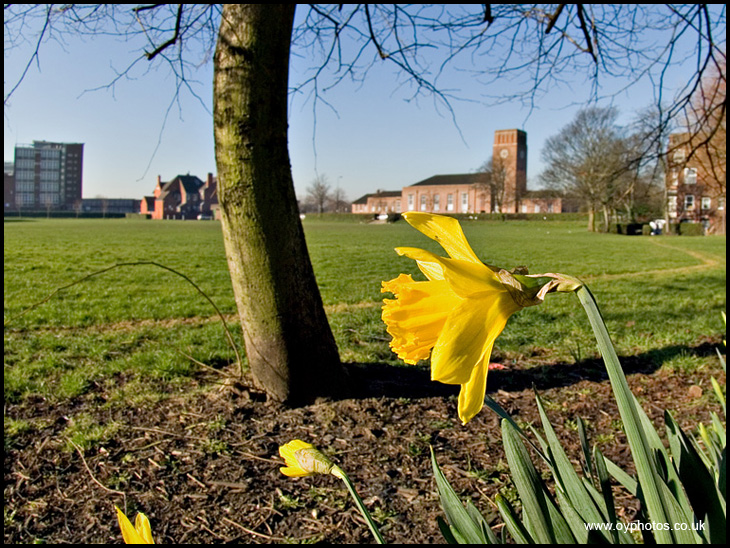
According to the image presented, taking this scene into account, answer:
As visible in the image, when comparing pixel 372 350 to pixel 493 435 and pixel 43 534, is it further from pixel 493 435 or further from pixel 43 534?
pixel 43 534

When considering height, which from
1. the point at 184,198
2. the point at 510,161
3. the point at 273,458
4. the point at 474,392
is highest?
the point at 184,198

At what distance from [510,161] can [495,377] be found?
15.2ft

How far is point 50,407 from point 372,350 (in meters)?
2.33

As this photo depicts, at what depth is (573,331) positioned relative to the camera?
17.1ft

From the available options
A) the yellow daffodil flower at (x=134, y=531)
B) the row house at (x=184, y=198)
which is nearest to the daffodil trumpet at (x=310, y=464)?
the yellow daffodil flower at (x=134, y=531)

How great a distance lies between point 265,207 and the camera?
9.59ft

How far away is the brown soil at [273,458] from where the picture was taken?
6.48ft

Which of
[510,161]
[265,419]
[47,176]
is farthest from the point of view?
[47,176]

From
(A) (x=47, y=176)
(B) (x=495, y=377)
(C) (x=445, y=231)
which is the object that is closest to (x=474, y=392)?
(C) (x=445, y=231)

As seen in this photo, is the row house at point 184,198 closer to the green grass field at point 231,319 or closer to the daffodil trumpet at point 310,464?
the green grass field at point 231,319

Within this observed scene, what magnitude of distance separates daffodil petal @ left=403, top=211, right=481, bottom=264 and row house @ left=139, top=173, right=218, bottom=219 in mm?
87558

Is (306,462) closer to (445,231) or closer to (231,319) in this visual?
(445,231)

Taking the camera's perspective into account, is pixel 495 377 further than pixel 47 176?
No

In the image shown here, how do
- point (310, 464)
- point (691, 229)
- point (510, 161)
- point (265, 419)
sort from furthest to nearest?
point (691, 229)
point (510, 161)
point (265, 419)
point (310, 464)
